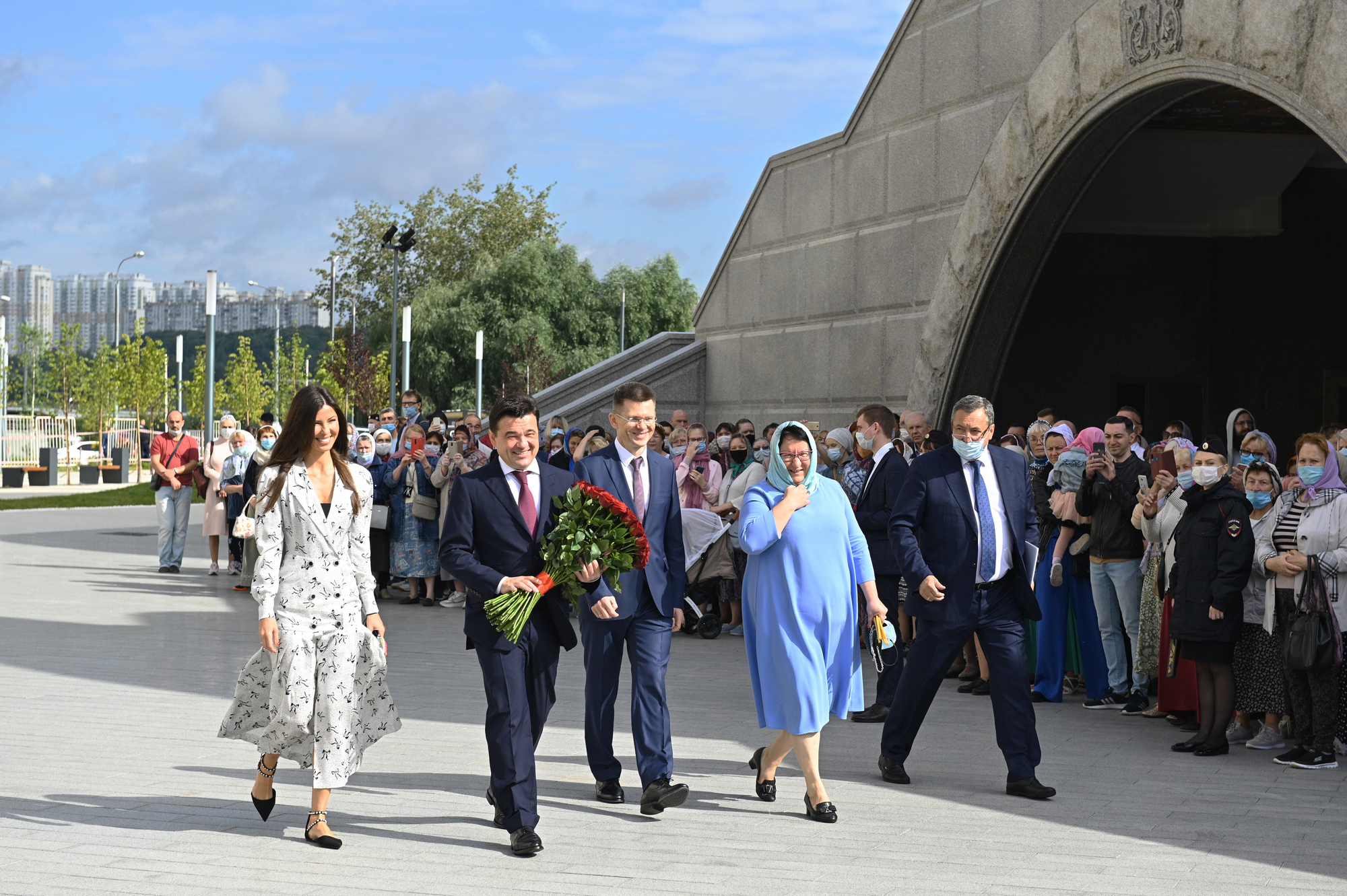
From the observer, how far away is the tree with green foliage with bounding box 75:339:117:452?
5091 centimetres

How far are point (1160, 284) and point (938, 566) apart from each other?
13971 millimetres

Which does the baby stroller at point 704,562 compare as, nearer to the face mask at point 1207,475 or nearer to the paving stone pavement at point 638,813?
the paving stone pavement at point 638,813

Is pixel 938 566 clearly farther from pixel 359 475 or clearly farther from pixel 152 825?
pixel 152 825

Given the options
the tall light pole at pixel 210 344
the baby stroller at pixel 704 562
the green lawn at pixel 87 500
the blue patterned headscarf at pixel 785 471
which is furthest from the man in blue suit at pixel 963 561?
the green lawn at pixel 87 500

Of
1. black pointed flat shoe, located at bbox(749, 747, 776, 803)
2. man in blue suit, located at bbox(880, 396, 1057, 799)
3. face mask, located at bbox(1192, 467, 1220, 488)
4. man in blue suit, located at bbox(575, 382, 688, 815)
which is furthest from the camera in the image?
face mask, located at bbox(1192, 467, 1220, 488)

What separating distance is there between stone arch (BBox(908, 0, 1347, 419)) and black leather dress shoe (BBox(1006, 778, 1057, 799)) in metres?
5.36

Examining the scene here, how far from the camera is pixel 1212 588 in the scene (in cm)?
831

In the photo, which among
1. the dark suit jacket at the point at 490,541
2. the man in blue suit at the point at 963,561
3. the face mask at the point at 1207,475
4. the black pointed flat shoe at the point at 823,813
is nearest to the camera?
the dark suit jacket at the point at 490,541

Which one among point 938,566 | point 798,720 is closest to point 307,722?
point 798,720

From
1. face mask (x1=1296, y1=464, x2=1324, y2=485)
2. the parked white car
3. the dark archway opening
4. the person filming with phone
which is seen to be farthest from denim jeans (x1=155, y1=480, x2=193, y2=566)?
the parked white car

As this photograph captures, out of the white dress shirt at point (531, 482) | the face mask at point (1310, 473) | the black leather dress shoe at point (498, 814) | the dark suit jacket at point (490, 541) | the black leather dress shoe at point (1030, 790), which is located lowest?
the black leather dress shoe at point (1030, 790)

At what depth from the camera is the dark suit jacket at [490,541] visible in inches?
251

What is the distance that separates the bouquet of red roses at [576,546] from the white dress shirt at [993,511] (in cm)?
198

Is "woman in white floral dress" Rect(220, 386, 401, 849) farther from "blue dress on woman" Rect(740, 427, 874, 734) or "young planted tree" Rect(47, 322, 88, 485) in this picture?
"young planted tree" Rect(47, 322, 88, 485)
